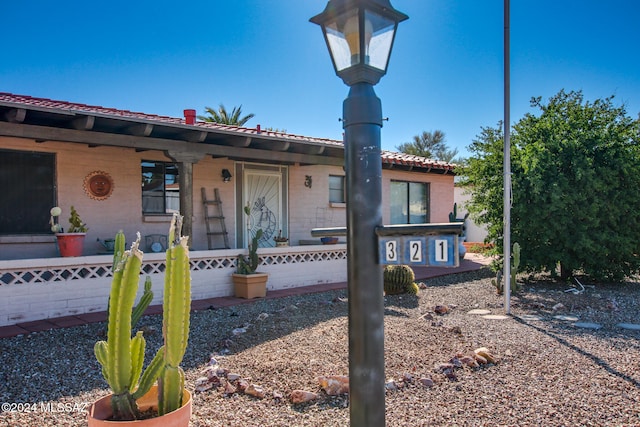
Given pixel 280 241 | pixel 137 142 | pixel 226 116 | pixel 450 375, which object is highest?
pixel 226 116

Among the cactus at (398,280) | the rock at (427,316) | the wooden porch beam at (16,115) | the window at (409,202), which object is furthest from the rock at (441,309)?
the wooden porch beam at (16,115)

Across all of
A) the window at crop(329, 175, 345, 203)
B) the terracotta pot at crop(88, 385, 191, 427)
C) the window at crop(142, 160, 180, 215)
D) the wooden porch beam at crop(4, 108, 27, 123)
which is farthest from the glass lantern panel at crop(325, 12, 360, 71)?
the window at crop(329, 175, 345, 203)

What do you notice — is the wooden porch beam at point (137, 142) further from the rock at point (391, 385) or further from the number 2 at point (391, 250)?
the number 2 at point (391, 250)

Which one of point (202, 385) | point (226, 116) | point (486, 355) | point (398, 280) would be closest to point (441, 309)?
point (398, 280)

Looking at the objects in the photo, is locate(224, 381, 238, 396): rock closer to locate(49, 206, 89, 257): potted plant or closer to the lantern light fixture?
the lantern light fixture

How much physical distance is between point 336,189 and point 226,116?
17194 mm

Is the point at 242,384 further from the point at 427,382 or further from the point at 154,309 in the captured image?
the point at 154,309

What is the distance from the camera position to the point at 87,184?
8.96m

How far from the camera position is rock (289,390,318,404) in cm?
387

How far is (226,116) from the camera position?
28.6m

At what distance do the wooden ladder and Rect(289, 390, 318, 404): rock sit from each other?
6983mm

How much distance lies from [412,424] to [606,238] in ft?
27.5

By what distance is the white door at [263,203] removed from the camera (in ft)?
37.8

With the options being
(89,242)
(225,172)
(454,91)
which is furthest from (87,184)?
(454,91)
